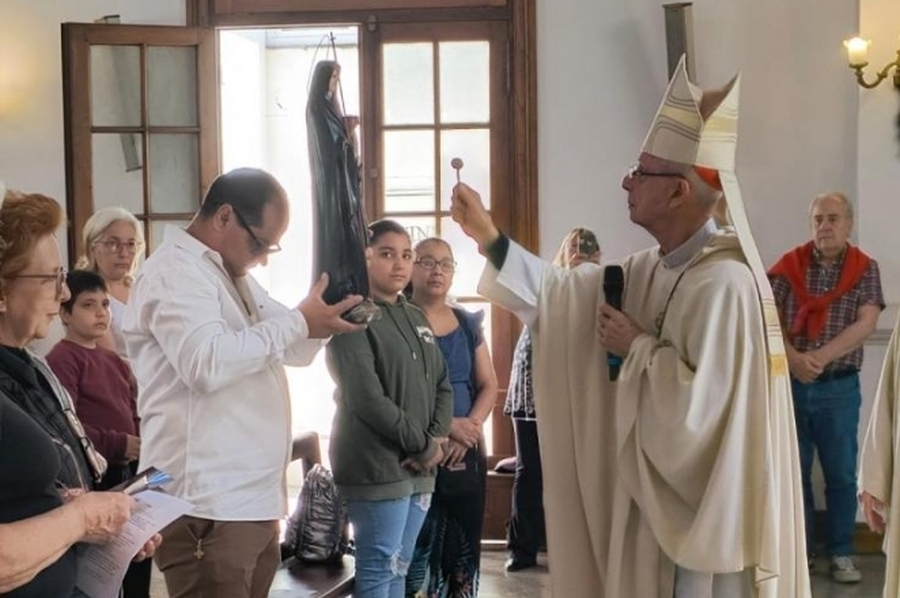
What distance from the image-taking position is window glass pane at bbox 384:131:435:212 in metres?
5.71

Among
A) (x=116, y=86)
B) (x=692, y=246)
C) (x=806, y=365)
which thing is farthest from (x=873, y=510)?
(x=116, y=86)

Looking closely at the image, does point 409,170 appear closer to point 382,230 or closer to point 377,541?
point 382,230

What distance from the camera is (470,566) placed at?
3869 mm

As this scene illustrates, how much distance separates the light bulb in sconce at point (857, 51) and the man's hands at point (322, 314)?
3542 mm

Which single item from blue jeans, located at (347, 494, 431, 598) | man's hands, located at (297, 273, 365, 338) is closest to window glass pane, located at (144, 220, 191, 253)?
blue jeans, located at (347, 494, 431, 598)

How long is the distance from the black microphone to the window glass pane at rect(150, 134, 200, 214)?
323cm

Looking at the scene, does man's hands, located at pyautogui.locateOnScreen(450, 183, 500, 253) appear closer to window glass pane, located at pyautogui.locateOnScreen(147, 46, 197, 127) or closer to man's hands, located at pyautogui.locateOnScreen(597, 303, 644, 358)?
man's hands, located at pyautogui.locateOnScreen(597, 303, 644, 358)

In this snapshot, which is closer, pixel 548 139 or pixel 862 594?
pixel 862 594

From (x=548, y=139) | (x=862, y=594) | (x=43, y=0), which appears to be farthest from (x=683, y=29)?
(x=43, y=0)

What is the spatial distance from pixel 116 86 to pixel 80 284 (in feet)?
7.40

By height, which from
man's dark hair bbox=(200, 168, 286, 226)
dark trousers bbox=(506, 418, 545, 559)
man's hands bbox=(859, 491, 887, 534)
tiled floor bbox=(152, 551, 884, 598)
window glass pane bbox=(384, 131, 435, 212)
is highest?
window glass pane bbox=(384, 131, 435, 212)

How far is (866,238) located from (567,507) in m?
3.23

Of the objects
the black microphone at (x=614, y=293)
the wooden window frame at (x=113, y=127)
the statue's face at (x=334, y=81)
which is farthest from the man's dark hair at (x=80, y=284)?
the wooden window frame at (x=113, y=127)

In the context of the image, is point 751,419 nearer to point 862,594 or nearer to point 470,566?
point 470,566
